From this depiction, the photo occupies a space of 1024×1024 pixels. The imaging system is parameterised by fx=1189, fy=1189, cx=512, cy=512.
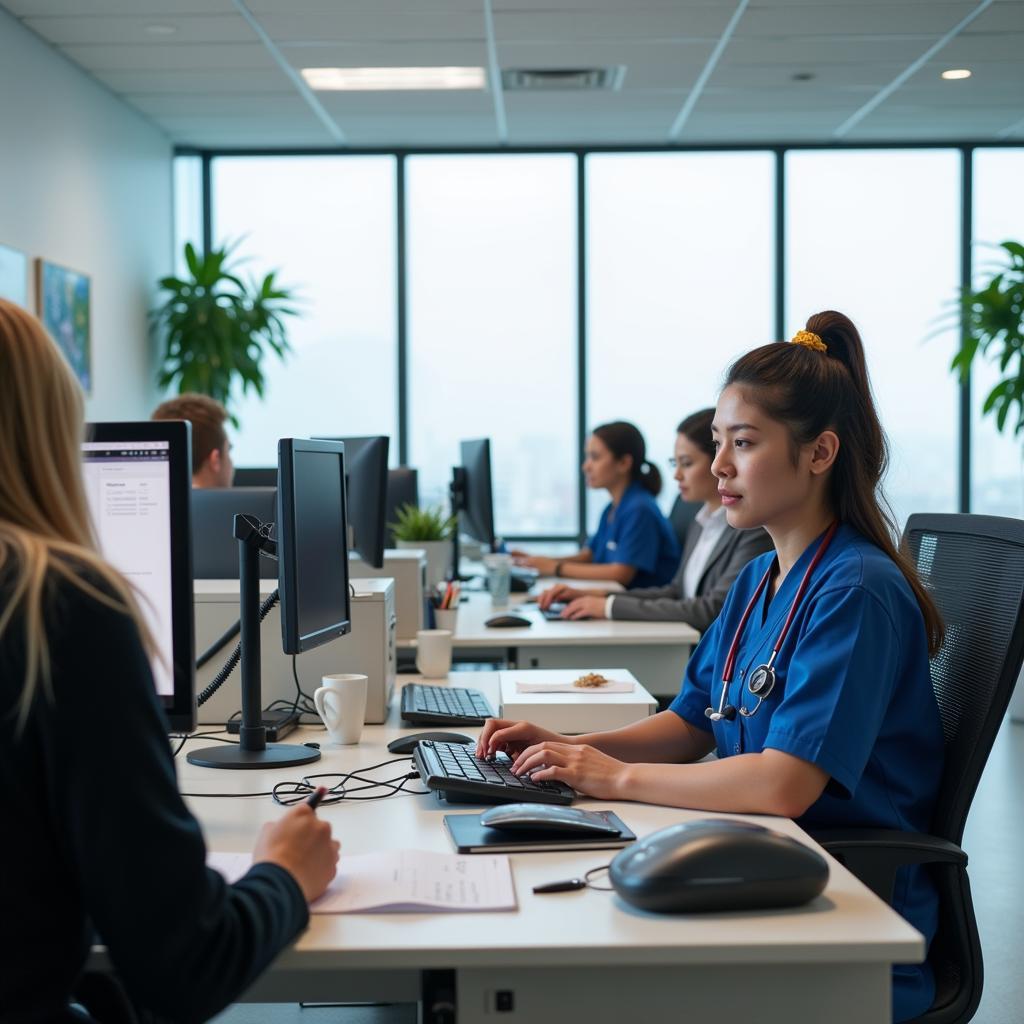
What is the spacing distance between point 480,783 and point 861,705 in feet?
1.61

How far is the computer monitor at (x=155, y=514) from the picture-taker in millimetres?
1480

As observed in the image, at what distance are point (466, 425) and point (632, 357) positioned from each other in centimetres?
104

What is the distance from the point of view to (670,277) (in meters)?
6.85

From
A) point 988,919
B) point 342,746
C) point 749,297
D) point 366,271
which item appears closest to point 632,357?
point 749,297

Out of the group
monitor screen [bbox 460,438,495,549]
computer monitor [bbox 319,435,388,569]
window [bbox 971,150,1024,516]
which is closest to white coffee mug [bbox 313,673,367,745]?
computer monitor [bbox 319,435,388,569]

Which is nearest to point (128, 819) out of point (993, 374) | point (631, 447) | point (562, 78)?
point (631, 447)

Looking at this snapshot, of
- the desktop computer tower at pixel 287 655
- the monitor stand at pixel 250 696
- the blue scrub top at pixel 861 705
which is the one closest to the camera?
the blue scrub top at pixel 861 705

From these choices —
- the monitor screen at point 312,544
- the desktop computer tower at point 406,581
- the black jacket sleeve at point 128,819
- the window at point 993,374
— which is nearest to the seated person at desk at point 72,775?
the black jacket sleeve at point 128,819

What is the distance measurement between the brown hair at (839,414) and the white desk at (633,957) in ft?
1.96

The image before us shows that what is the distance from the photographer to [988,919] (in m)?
2.91

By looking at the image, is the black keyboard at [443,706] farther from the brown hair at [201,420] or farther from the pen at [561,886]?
the brown hair at [201,420]

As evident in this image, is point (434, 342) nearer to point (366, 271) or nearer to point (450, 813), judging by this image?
point (366, 271)

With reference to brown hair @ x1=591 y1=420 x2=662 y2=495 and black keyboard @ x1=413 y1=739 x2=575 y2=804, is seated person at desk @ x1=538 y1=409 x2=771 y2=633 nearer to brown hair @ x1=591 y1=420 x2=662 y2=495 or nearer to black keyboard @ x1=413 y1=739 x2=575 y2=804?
brown hair @ x1=591 y1=420 x2=662 y2=495

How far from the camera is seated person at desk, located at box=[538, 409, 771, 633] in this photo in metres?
3.46
